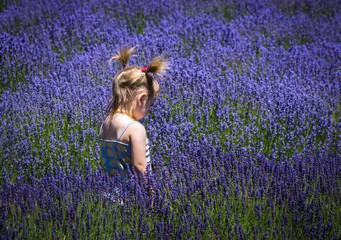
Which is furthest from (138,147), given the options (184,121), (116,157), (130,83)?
(184,121)

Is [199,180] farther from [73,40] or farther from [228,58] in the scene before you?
[73,40]

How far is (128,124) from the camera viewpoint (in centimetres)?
328

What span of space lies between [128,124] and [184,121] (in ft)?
4.18

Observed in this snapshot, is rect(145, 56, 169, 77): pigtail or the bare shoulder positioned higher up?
rect(145, 56, 169, 77): pigtail

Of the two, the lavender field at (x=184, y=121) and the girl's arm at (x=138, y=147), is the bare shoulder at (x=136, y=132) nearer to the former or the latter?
the girl's arm at (x=138, y=147)

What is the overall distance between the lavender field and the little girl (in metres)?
0.17

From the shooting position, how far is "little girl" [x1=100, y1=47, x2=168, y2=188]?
10.7 feet

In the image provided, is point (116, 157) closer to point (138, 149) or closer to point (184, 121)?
point (138, 149)

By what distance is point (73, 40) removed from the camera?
6320mm

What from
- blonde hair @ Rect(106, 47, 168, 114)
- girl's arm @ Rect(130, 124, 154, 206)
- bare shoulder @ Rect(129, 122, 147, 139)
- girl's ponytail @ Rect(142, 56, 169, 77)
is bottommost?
girl's arm @ Rect(130, 124, 154, 206)

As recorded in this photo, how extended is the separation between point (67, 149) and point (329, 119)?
103 inches

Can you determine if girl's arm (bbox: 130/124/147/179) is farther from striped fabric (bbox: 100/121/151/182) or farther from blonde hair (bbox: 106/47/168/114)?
blonde hair (bbox: 106/47/168/114)

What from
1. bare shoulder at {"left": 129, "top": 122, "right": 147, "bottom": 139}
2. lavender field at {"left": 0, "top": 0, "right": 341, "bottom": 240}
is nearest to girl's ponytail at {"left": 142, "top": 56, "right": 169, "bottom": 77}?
bare shoulder at {"left": 129, "top": 122, "right": 147, "bottom": 139}

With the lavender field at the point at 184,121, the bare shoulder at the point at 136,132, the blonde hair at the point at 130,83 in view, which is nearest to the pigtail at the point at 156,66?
the blonde hair at the point at 130,83
